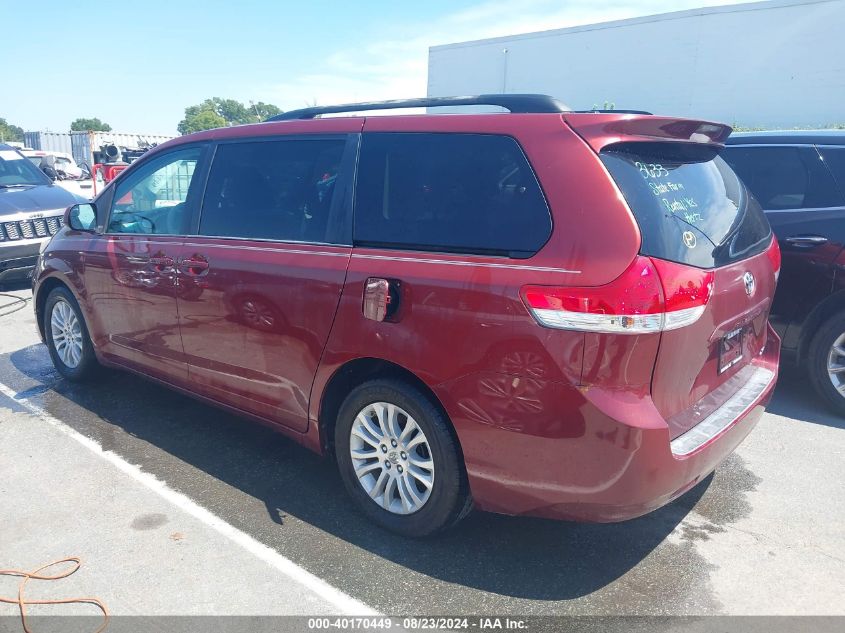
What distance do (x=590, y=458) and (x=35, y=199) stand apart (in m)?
8.84

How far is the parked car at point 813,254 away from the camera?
4477mm

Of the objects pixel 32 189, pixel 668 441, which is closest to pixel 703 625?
pixel 668 441

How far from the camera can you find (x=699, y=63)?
30.2m

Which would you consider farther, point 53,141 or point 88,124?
point 88,124

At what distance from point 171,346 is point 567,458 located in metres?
2.68

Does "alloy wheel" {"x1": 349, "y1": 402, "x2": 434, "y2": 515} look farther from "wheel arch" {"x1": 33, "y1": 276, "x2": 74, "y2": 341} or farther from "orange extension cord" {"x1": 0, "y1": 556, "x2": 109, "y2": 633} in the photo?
"wheel arch" {"x1": 33, "y1": 276, "x2": 74, "y2": 341}

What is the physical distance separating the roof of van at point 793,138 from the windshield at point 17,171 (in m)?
9.19

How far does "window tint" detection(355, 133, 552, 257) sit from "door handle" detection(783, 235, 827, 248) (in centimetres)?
293

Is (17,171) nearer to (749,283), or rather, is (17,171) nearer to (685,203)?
(685,203)

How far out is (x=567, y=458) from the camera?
8.11 ft

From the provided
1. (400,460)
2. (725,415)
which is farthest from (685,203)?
(400,460)

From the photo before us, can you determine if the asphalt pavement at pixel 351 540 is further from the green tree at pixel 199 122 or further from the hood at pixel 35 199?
the green tree at pixel 199 122

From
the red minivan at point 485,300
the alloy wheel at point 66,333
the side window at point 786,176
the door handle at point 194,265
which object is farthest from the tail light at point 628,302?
the alloy wheel at point 66,333

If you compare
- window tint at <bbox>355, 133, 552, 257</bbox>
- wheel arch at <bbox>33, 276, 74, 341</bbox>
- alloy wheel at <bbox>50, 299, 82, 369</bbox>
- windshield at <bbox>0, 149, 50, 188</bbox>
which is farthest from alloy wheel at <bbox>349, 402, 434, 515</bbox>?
windshield at <bbox>0, 149, 50, 188</bbox>
